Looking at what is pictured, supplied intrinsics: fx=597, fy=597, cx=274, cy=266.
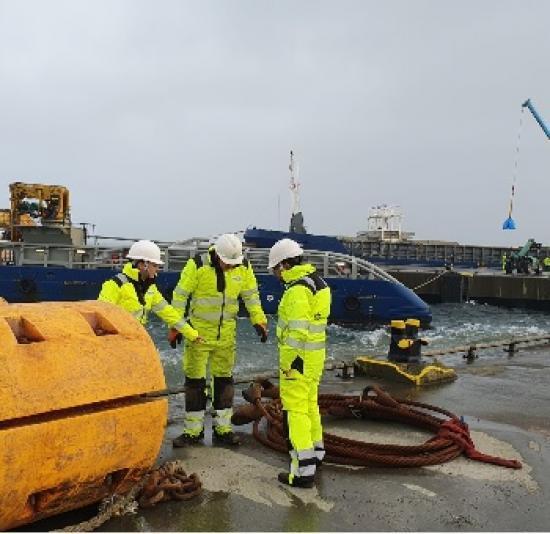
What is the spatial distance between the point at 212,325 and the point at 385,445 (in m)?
1.62

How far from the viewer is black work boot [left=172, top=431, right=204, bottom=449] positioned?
4.68 meters

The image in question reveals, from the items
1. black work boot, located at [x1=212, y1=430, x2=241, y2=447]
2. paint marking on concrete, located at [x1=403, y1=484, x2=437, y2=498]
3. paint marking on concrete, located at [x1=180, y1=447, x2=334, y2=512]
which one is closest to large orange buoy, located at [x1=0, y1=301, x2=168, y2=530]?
paint marking on concrete, located at [x1=180, y1=447, x2=334, y2=512]

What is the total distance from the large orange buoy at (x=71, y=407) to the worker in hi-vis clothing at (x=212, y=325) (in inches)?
51.1

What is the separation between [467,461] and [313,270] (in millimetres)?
1911

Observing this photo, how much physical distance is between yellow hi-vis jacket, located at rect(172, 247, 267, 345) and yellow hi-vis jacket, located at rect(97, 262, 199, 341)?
19cm

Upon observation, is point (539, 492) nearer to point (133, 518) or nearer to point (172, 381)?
point (133, 518)

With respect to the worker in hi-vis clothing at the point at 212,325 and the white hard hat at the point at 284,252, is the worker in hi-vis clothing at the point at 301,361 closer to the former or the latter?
the white hard hat at the point at 284,252

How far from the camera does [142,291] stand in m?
4.70

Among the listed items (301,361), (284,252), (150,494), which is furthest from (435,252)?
(150,494)

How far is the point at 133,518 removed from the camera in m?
3.36

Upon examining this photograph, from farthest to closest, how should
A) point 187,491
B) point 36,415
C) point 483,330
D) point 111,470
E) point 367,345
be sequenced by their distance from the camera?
1. point 483,330
2. point 367,345
3. point 187,491
4. point 111,470
5. point 36,415

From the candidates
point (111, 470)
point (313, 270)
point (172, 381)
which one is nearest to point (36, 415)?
point (111, 470)

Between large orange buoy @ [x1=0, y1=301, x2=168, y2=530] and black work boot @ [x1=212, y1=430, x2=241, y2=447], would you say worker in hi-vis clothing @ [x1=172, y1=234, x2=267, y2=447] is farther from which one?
large orange buoy @ [x1=0, y1=301, x2=168, y2=530]

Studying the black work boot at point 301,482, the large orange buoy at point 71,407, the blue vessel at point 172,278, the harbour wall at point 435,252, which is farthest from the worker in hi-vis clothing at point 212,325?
the harbour wall at point 435,252
